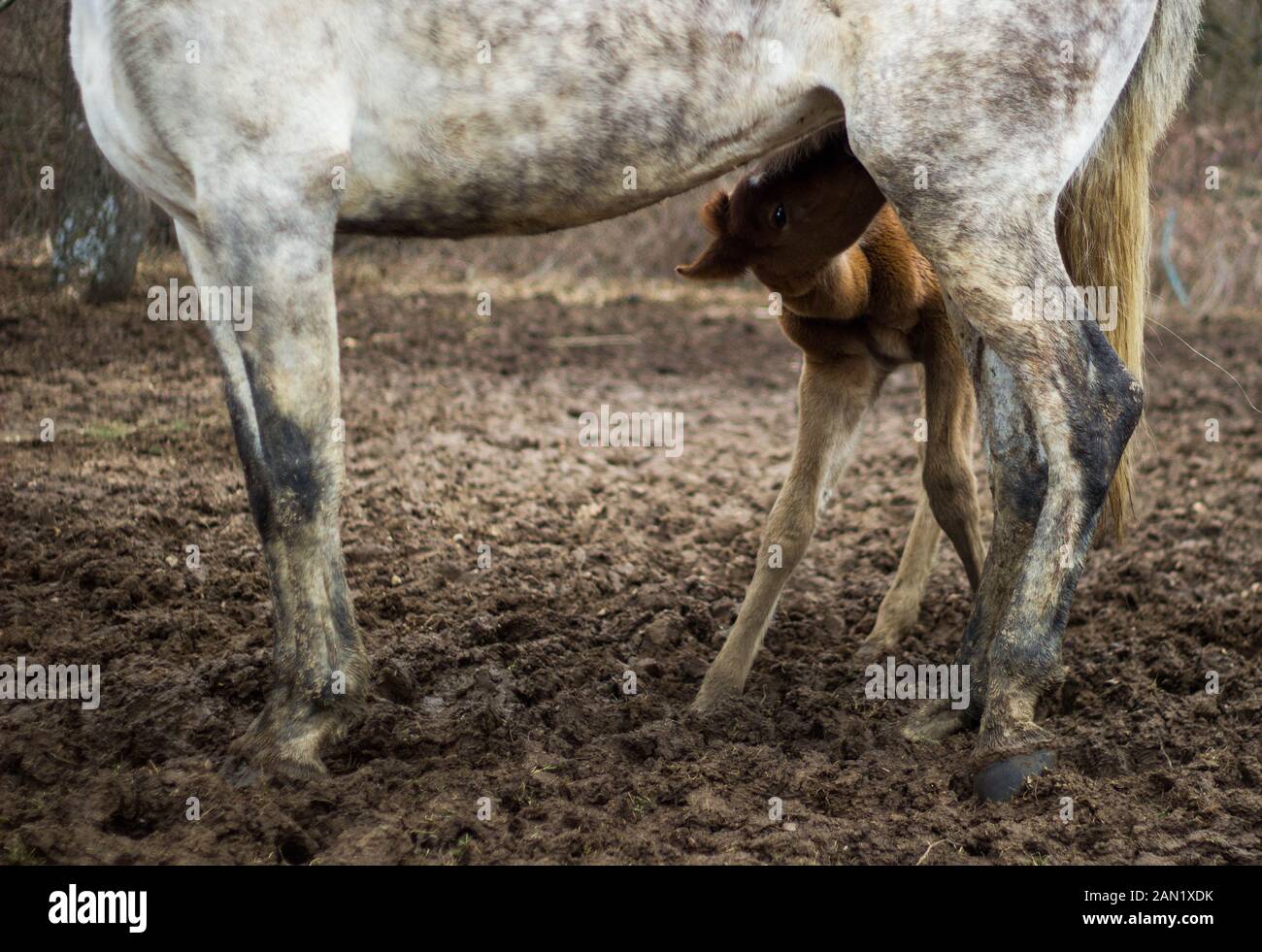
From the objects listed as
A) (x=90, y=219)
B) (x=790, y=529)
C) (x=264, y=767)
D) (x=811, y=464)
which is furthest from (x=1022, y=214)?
(x=90, y=219)

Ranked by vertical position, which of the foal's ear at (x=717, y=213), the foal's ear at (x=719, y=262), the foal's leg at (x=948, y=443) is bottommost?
the foal's leg at (x=948, y=443)

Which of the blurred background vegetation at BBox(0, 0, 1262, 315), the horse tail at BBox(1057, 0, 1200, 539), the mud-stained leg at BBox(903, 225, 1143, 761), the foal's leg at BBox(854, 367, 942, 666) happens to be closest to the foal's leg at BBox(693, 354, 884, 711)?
the foal's leg at BBox(854, 367, 942, 666)

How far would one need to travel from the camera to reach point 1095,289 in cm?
419

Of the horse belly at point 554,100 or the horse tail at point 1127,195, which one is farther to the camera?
the horse tail at point 1127,195

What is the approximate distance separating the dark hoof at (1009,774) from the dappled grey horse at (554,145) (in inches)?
2.7

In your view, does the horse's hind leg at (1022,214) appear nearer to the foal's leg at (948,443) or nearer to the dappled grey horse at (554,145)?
the dappled grey horse at (554,145)

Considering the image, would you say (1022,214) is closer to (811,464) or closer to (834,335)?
(834,335)

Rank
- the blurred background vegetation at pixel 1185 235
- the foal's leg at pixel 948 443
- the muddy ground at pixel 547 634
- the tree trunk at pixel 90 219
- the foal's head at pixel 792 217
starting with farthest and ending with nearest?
the blurred background vegetation at pixel 1185 235 < the tree trunk at pixel 90 219 < the foal's leg at pixel 948 443 < the foal's head at pixel 792 217 < the muddy ground at pixel 547 634

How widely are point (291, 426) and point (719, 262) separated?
1.66m

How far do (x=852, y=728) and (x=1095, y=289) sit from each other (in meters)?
1.67

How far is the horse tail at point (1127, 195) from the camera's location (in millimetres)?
3885

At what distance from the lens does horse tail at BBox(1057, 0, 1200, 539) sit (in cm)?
388

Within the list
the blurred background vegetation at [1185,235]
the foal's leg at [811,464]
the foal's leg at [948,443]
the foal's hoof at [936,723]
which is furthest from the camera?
the blurred background vegetation at [1185,235]

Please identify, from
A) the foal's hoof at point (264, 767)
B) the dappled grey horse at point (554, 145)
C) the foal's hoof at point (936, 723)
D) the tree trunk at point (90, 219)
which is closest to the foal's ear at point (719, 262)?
the dappled grey horse at point (554, 145)
